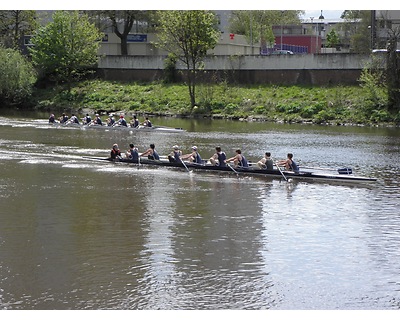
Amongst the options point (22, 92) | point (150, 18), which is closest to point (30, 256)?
point (22, 92)

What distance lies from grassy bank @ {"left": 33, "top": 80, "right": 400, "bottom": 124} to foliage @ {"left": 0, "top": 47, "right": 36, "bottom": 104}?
177 centimetres

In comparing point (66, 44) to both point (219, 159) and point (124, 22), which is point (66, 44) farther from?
point (219, 159)

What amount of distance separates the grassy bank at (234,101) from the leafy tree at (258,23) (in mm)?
35494

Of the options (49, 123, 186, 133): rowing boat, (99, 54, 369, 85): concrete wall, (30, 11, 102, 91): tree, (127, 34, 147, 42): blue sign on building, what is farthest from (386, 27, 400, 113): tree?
(127, 34, 147, 42): blue sign on building

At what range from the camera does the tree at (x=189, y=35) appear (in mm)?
64062

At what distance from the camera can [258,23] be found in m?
116

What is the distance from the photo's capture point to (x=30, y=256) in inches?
799

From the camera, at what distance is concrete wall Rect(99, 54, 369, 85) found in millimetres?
64312

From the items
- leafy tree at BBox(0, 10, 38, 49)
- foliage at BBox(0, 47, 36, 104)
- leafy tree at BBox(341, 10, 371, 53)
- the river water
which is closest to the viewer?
the river water

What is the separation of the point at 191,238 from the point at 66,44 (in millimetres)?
54742

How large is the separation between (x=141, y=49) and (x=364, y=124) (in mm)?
36621

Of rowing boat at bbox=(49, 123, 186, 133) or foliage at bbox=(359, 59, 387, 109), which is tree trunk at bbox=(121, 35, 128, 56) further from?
foliage at bbox=(359, 59, 387, 109)

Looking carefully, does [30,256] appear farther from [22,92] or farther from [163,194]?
[22,92]

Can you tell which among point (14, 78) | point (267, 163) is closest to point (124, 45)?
point (14, 78)
